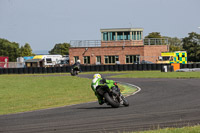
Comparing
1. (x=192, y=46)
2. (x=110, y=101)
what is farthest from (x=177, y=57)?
(x=192, y=46)

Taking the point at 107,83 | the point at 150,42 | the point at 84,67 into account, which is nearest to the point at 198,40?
the point at 150,42

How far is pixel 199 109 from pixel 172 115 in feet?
4.78

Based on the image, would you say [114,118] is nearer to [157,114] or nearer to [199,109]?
[157,114]

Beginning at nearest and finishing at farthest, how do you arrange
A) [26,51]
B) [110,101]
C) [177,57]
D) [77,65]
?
[110,101] < [77,65] < [177,57] < [26,51]

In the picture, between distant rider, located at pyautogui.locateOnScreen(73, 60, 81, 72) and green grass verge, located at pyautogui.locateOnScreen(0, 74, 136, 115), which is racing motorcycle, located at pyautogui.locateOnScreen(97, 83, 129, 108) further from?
distant rider, located at pyautogui.locateOnScreen(73, 60, 81, 72)

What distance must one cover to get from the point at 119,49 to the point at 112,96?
53445 mm

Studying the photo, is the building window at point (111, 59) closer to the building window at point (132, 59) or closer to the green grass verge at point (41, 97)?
the building window at point (132, 59)

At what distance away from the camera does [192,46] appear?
110 meters

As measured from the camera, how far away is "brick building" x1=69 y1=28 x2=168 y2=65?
216 feet

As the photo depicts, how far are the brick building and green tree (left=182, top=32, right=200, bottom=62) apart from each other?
3458 cm

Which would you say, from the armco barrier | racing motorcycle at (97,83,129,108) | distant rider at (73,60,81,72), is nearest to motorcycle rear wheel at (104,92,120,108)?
racing motorcycle at (97,83,129,108)

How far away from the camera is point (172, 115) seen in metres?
10.5

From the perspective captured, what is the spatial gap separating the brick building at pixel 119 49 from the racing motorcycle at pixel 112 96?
52.1 metres

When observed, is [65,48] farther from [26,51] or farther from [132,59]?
[132,59]
